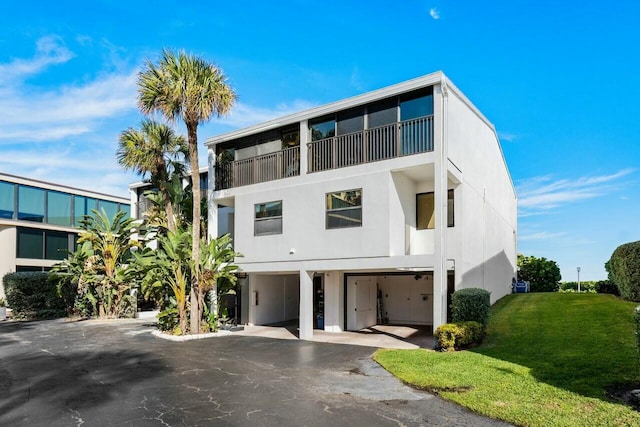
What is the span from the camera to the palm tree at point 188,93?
16328mm

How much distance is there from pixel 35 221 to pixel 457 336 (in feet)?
91.7

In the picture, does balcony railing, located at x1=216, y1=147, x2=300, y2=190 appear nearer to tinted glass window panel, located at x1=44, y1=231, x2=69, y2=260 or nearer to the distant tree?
tinted glass window panel, located at x1=44, y1=231, x2=69, y2=260

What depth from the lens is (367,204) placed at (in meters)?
15.2

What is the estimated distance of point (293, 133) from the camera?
1828 cm

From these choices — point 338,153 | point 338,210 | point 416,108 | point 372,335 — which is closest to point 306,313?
point 372,335

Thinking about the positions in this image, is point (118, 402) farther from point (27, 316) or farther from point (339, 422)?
point (27, 316)

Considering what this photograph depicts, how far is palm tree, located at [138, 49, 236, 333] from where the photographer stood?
1633 centimetres

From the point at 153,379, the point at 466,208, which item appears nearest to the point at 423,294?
the point at 466,208

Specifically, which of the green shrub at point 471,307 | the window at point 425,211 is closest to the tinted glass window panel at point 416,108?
the window at point 425,211

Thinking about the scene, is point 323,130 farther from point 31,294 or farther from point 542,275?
point 542,275

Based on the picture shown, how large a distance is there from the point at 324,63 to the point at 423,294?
10.6 metres

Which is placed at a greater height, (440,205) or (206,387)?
(440,205)

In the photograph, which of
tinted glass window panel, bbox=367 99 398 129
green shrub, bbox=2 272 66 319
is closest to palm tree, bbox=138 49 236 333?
tinted glass window panel, bbox=367 99 398 129

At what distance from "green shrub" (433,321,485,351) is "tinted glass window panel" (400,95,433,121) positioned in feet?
21.8
